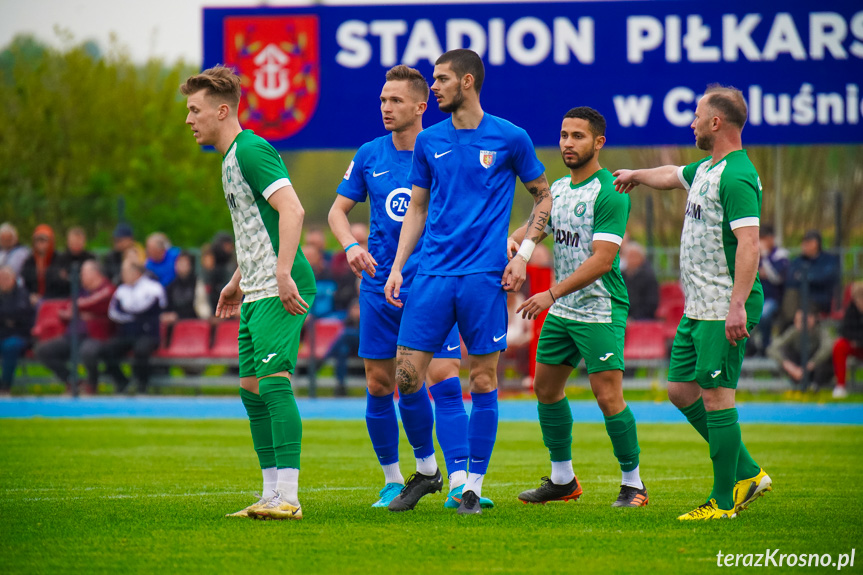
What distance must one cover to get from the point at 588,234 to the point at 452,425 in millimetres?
1350

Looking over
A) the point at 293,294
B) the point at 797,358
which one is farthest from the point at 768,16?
the point at 293,294

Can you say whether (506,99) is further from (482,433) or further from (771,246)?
(482,433)

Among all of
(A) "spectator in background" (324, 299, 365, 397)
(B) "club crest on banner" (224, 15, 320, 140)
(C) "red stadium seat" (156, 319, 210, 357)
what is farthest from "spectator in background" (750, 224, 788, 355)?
(C) "red stadium seat" (156, 319, 210, 357)

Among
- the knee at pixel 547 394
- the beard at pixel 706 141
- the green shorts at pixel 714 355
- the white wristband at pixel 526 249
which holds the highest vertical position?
the beard at pixel 706 141

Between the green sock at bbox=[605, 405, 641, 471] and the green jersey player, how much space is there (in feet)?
1.77

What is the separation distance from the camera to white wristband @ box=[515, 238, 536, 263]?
570cm

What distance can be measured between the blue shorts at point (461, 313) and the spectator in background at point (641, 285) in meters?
8.98

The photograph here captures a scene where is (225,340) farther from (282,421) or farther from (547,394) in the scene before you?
(282,421)

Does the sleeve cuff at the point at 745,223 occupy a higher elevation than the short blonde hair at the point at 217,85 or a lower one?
lower

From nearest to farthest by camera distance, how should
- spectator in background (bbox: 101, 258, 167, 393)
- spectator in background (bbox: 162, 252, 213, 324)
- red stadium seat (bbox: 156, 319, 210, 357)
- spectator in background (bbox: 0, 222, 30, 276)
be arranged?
1. spectator in background (bbox: 101, 258, 167, 393)
2. red stadium seat (bbox: 156, 319, 210, 357)
3. spectator in background (bbox: 162, 252, 213, 324)
4. spectator in background (bbox: 0, 222, 30, 276)

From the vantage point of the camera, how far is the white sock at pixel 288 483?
551 centimetres

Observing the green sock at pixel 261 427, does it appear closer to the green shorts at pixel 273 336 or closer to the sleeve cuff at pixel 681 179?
the green shorts at pixel 273 336

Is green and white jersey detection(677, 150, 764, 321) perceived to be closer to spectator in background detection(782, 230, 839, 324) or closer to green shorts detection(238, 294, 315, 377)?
→ green shorts detection(238, 294, 315, 377)

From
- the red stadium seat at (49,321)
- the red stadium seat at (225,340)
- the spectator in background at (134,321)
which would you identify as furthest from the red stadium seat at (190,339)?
the red stadium seat at (49,321)
